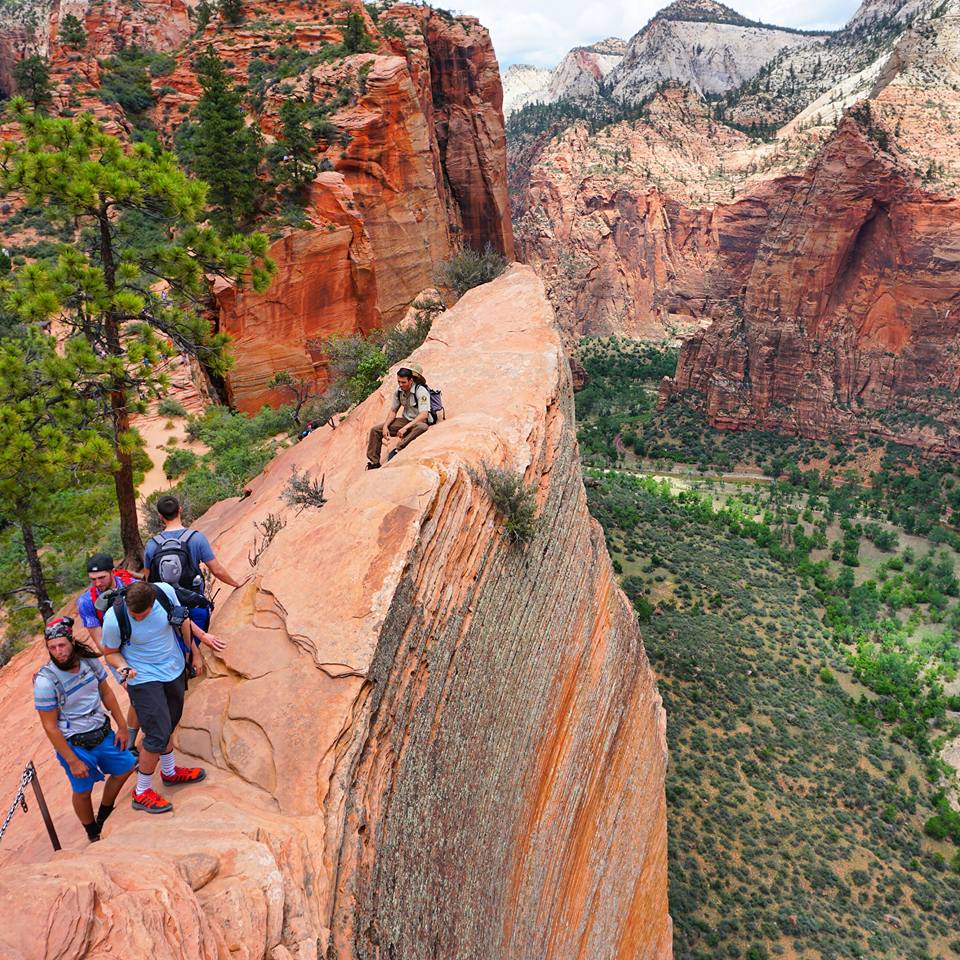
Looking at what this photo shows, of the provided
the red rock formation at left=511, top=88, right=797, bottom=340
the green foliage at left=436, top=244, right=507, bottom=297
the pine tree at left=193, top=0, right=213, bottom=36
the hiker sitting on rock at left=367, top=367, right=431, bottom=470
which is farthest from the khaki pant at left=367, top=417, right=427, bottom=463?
the red rock formation at left=511, top=88, right=797, bottom=340

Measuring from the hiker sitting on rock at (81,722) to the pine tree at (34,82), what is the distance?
32279 mm

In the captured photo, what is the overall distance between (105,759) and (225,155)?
73.5ft

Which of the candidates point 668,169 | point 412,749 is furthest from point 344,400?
point 668,169

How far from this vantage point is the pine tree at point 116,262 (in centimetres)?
873

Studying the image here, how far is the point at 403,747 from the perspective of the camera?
18.0 feet

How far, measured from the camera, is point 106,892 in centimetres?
333

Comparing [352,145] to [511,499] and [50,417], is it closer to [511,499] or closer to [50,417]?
[50,417]

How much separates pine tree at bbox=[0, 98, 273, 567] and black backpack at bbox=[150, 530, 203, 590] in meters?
4.49

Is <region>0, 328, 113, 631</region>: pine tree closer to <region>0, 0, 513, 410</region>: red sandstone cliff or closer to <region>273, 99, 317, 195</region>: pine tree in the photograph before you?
<region>0, 0, 513, 410</region>: red sandstone cliff

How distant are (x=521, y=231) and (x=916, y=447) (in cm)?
6874

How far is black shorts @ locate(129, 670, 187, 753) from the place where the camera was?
15.0 feet

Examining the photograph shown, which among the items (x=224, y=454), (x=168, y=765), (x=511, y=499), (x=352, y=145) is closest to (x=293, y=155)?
(x=352, y=145)

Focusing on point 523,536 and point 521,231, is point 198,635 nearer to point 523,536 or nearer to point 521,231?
point 523,536

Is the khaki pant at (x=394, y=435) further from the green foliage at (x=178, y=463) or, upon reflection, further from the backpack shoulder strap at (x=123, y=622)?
the green foliage at (x=178, y=463)
